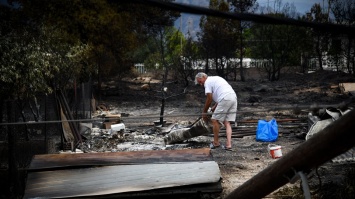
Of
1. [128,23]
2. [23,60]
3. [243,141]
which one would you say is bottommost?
[243,141]

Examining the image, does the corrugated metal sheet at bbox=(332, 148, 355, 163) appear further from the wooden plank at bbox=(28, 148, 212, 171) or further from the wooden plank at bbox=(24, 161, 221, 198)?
Result: the wooden plank at bbox=(24, 161, 221, 198)

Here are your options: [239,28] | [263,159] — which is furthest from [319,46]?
[263,159]

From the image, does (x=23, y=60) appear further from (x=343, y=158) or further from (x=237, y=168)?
(x=343, y=158)

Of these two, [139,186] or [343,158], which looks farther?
[343,158]

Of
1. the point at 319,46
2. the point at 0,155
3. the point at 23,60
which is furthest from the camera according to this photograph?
the point at 319,46

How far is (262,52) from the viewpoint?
3797 cm

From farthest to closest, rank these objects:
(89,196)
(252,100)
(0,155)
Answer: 1. (252,100)
2. (0,155)
3. (89,196)

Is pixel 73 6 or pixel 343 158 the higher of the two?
pixel 73 6

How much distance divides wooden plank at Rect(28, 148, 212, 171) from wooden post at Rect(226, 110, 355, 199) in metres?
3.11

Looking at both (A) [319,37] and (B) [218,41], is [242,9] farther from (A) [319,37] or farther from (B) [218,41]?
(A) [319,37]

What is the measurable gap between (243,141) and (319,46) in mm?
25557

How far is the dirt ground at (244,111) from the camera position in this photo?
29.5 ft

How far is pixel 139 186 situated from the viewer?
5.78m

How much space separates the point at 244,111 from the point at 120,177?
7.47 feet
